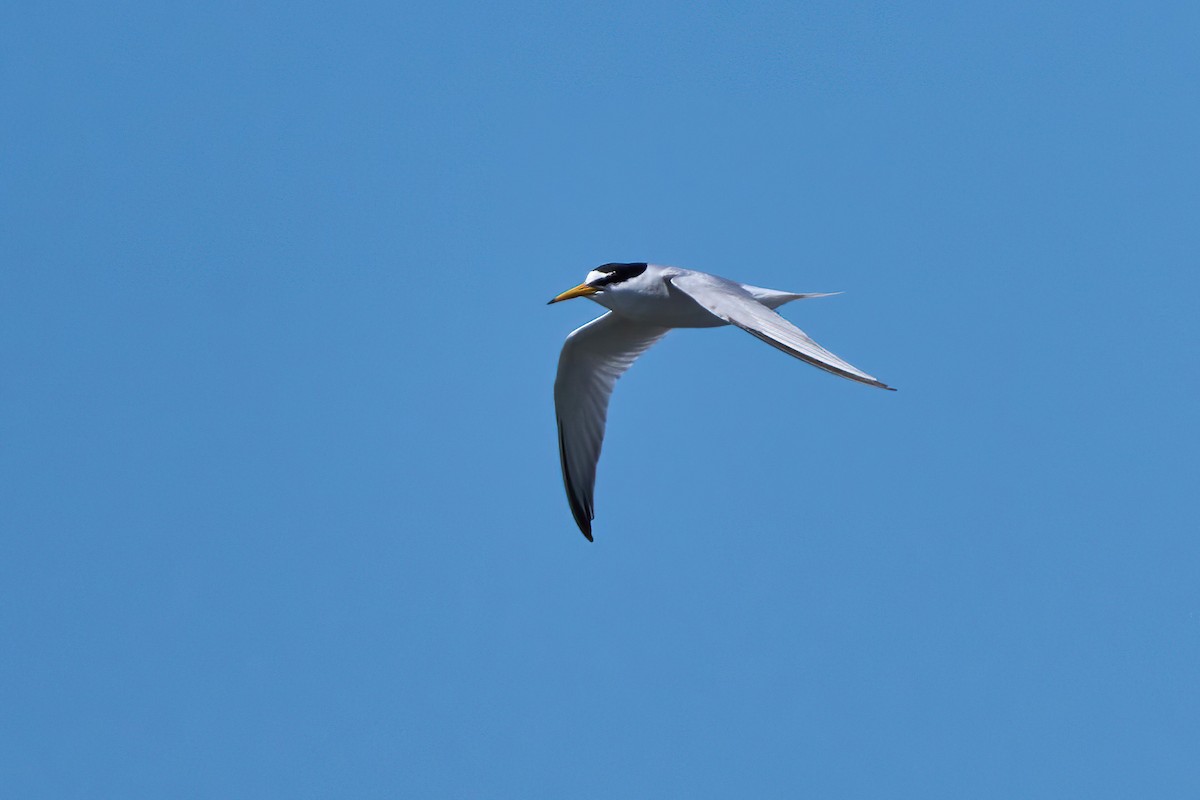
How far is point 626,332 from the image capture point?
51.6ft

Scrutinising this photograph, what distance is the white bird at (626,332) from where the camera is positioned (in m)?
10.9

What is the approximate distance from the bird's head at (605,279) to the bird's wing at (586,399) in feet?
6.10

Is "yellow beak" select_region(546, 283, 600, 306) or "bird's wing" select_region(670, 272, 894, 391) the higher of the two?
"yellow beak" select_region(546, 283, 600, 306)

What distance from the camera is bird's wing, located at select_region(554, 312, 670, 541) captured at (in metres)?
15.9

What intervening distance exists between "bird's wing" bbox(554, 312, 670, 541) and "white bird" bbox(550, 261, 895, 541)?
0.5 inches

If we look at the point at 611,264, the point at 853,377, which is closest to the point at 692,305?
the point at 611,264

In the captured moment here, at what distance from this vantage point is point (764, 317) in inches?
448

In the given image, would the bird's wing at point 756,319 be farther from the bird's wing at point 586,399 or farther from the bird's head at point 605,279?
the bird's wing at point 586,399

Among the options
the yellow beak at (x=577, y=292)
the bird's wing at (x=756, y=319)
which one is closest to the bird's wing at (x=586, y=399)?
the yellow beak at (x=577, y=292)

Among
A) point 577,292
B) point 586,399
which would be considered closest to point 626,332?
point 586,399

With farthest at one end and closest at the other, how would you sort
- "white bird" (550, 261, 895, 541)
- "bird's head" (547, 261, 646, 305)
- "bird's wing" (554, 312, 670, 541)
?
"bird's wing" (554, 312, 670, 541) < "bird's head" (547, 261, 646, 305) < "white bird" (550, 261, 895, 541)

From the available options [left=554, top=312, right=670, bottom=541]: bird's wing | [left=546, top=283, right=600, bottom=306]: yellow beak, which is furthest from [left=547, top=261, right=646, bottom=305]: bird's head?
[left=554, top=312, right=670, bottom=541]: bird's wing

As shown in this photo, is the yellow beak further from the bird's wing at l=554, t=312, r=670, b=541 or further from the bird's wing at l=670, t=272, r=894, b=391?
the bird's wing at l=554, t=312, r=670, b=541

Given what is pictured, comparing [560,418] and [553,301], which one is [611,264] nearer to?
[553,301]
